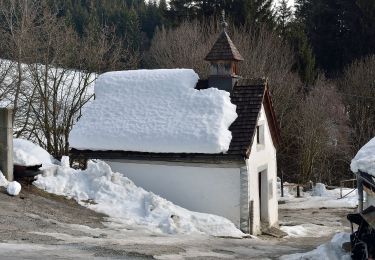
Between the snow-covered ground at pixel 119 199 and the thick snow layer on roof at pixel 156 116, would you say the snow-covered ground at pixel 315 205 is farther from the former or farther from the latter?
the thick snow layer on roof at pixel 156 116

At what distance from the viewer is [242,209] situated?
702 inches

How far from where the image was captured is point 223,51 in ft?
66.1

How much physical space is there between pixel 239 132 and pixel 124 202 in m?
4.39

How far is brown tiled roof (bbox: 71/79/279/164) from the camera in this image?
A: 17688mm

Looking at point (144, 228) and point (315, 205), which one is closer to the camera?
point (144, 228)

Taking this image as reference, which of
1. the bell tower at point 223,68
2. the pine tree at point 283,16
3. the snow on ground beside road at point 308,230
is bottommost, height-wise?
the snow on ground beside road at point 308,230

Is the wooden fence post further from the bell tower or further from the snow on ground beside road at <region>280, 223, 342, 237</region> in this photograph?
the snow on ground beside road at <region>280, 223, 342, 237</region>

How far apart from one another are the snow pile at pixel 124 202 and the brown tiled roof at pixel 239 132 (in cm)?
118

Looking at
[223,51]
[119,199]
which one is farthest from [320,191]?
[119,199]

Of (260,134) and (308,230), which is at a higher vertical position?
(260,134)

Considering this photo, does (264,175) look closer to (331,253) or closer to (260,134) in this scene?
(260,134)

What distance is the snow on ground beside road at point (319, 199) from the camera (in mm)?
28359

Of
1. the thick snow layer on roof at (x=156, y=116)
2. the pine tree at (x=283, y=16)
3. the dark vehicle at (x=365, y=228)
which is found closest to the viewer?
the dark vehicle at (x=365, y=228)

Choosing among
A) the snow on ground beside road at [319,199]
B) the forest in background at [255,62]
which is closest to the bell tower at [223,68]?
the forest in background at [255,62]
